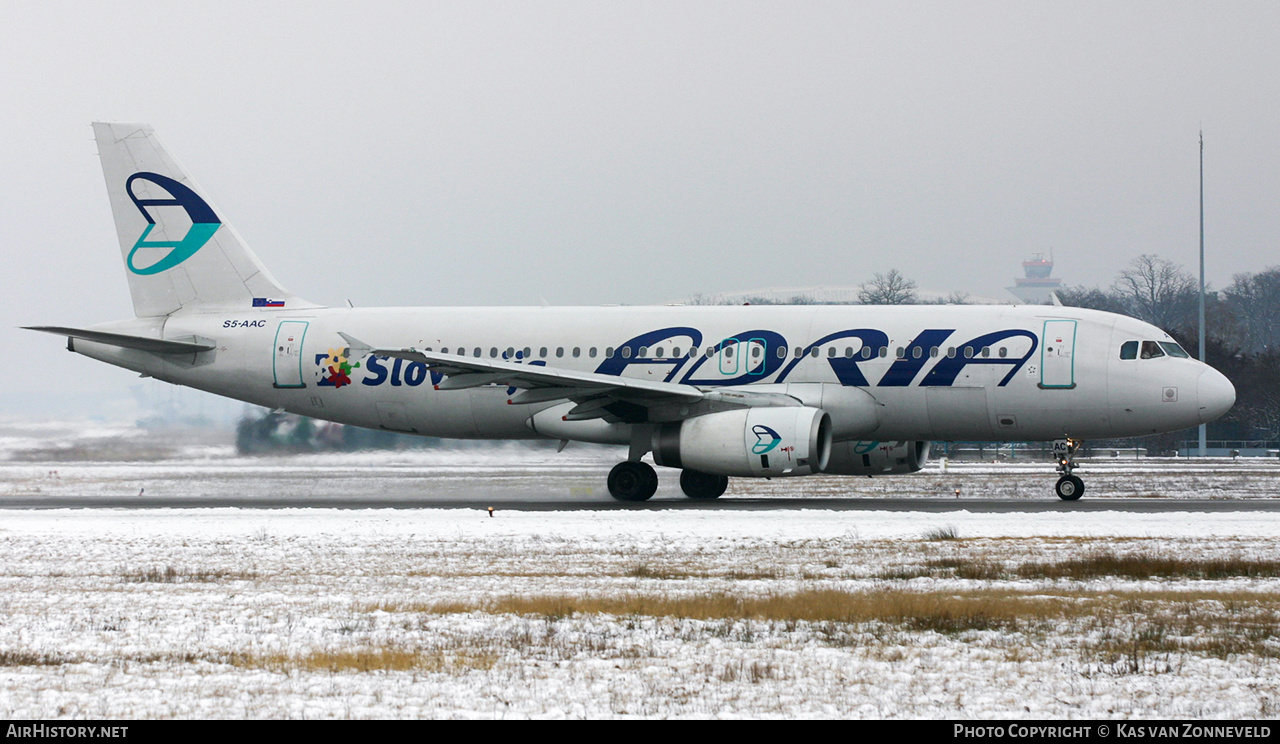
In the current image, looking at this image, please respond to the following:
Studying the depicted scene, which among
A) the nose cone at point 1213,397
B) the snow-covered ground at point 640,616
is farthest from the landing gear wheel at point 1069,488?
the snow-covered ground at point 640,616

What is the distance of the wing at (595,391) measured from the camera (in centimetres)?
2269

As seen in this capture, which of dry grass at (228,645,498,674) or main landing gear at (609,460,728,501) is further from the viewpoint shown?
main landing gear at (609,460,728,501)

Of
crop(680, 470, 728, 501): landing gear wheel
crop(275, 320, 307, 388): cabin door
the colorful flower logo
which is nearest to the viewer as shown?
crop(680, 470, 728, 501): landing gear wheel

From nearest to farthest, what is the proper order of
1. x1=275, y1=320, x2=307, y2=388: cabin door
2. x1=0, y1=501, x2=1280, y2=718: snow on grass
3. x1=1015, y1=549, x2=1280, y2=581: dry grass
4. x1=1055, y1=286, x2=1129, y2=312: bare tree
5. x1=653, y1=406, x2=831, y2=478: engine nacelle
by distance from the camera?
x1=0, y1=501, x2=1280, y2=718: snow on grass
x1=1015, y1=549, x2=1280, y2=581: dry grass
x1=653, y1=406, x2=831, y2=478: engine nacelle
x1=275, y1=320, x2=307, y2=388: cabin door
x1=1055, y1=286, x2=1129, y2=312: bare tree

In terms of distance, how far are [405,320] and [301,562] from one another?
13118mm

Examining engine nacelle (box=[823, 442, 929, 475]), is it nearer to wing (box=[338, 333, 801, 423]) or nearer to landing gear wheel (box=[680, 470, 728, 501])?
Result: landing gear wheel (box=[680, 470, 728, 501])

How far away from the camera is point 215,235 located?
2822 cm

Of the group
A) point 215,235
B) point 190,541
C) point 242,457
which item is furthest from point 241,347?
Answer: point 190,541

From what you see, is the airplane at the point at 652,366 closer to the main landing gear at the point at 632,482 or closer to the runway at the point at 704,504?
the main landing gear at the point at 632,482

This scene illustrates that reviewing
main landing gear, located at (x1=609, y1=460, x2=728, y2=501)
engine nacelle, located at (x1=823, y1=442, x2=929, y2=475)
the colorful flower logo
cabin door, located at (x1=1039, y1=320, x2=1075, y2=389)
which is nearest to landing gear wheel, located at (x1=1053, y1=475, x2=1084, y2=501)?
cabin door, located at (x1=1039, y1=320, x2=1075, y2=389)

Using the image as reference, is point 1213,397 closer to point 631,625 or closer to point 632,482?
point 632,482

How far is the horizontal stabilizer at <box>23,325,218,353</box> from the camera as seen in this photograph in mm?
26239

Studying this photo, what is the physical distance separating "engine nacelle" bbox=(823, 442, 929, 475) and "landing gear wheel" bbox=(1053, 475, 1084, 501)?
2.90 meters

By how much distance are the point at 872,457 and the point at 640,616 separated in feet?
52.7
